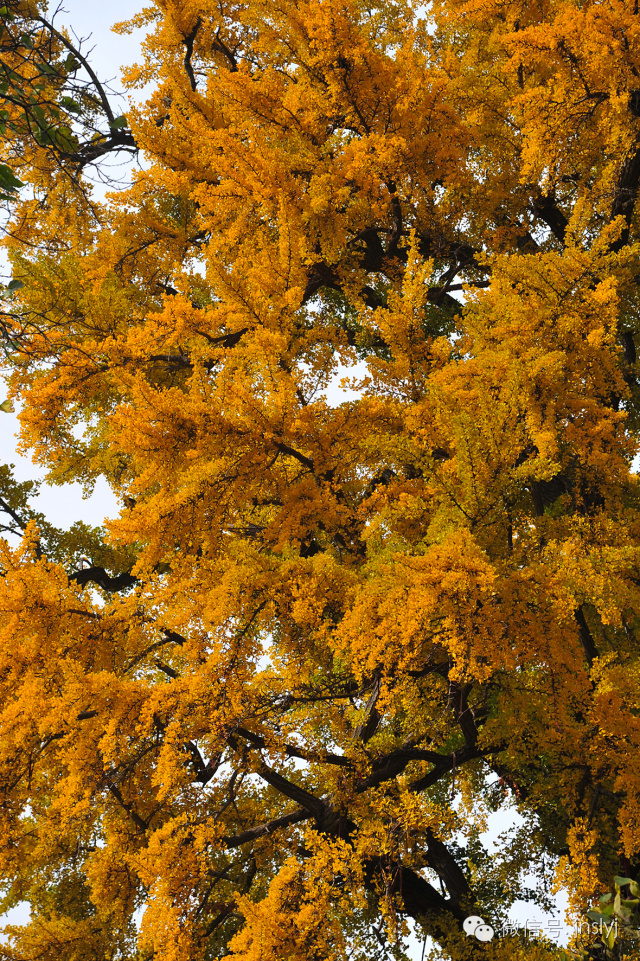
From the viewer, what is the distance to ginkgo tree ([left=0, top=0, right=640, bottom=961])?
15.2ft

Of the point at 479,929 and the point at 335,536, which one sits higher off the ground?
the point at 335,536

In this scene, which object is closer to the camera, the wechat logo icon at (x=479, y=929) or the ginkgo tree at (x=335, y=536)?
the wechat logo icon at (x=479, y=929)

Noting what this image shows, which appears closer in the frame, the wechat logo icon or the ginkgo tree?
the wechat logo icon

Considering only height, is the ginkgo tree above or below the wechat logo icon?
above

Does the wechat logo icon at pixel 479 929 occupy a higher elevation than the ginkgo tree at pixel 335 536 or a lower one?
lower

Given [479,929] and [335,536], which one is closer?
[479,929]

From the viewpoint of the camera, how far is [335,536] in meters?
7.10

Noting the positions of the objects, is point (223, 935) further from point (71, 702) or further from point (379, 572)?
point (379, 572)

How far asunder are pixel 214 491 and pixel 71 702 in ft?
5.82

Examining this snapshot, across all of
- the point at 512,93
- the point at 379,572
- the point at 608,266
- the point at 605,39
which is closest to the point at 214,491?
the point at 379,572

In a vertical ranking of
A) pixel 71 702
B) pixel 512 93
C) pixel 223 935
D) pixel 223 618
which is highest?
pixel 512 93

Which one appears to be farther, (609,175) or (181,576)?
(609,175)

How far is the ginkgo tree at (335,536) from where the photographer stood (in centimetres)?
463

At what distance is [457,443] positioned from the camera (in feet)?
15.2
